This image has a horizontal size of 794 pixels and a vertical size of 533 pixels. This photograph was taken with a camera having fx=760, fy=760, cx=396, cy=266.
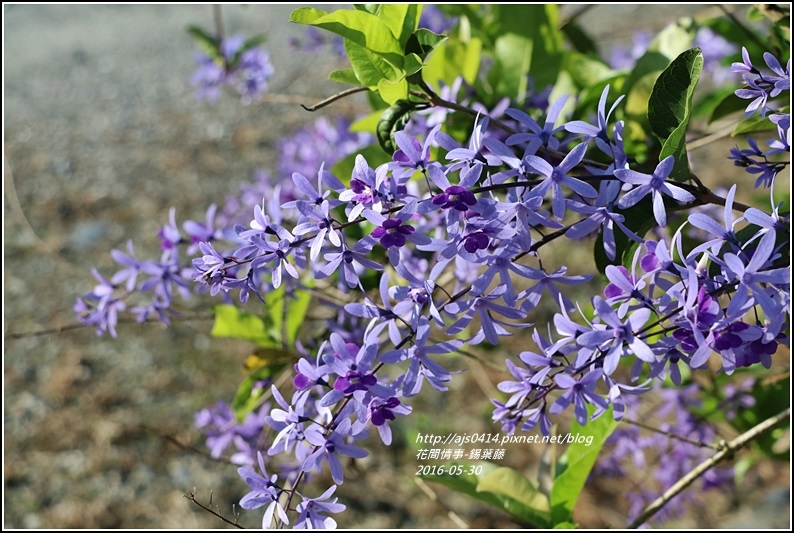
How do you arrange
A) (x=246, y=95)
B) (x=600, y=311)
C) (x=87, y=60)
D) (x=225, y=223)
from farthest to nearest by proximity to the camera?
(x=87, y=60), (x=246, y=95), (x=225, y=223), (x=600, y=311)

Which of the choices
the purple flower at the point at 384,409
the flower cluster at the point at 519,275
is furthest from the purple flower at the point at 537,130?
the purple flower at the point at 384,409

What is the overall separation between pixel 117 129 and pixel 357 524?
3.28 meters

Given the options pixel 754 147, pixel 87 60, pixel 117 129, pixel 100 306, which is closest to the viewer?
pixel 754 147

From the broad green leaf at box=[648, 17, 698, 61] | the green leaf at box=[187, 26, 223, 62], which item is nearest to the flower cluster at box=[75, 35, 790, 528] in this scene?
the broad green leaf at box=[648, 17, 698, 61]

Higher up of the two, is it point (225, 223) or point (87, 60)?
point (87, 60)

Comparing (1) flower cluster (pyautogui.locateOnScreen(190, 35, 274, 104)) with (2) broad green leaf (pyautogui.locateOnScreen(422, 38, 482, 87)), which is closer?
(2) broad green leaf (pyautogui.locateOnScreen(422, 38, 482, 87))

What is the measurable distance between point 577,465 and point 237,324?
19.5 inches

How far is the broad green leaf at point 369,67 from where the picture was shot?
2.30 ft

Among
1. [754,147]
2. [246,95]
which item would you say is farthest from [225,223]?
[754,147]

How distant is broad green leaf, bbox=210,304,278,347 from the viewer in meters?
1.05

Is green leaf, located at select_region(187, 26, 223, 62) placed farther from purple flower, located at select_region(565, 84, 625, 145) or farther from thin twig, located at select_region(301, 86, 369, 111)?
purple flower, located at select_region(565, 84, 625, 145)

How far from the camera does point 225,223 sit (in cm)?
119

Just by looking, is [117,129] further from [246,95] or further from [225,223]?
[225,223]

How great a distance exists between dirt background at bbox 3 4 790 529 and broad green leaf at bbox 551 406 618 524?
0.15m
